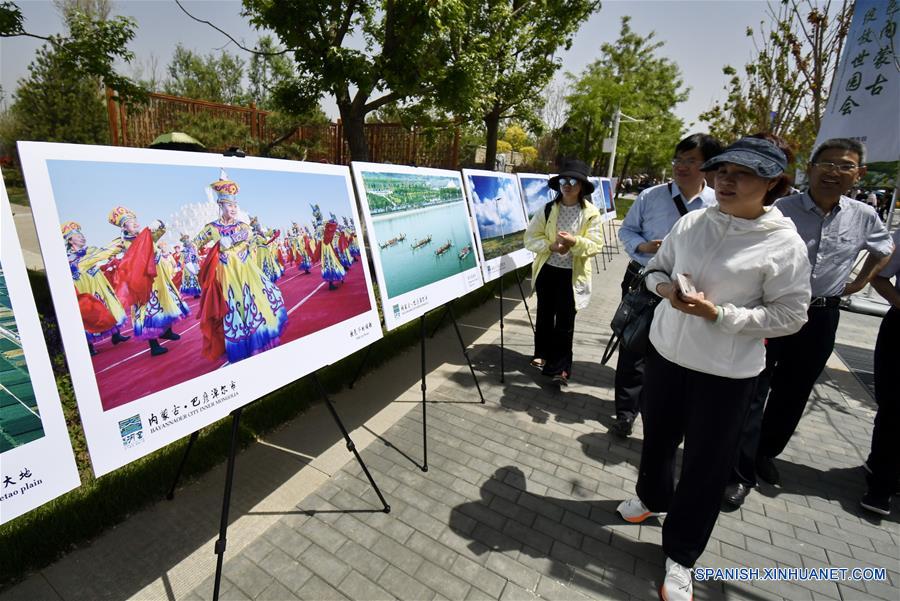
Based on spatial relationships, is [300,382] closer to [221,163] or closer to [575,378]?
[221,163]

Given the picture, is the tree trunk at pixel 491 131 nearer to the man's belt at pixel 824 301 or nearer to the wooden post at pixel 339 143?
the wooden post at pixel 339 143

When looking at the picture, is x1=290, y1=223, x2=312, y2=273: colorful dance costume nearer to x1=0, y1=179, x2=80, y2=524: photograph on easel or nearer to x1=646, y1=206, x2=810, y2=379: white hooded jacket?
x1=0, y1=179, x2=80, y2=524: photograph on easel

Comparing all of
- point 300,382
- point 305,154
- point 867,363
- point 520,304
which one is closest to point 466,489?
point 300,382

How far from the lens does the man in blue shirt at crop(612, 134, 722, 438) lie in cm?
301

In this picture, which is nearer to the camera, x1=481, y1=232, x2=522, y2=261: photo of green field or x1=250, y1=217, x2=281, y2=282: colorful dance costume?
x1=250, y1=217, x2=281, y2=282: colorful dance costume

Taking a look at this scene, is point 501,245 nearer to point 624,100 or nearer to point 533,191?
point 533,191

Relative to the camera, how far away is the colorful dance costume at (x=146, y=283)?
167cm

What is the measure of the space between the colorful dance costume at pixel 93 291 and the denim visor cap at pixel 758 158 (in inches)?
91.3

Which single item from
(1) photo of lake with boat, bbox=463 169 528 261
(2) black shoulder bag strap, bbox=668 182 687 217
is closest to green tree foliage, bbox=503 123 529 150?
(1) photo of lake with boat, bbox=463 169 528 261

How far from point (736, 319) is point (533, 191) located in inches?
197

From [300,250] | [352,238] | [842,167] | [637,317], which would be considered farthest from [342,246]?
[842,167]

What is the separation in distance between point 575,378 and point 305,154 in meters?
12.9

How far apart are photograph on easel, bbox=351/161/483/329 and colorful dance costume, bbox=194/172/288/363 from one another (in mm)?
888

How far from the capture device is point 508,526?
2.63 m
